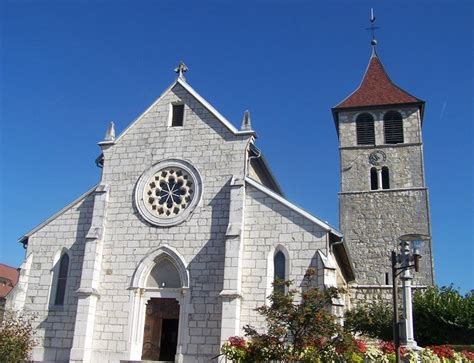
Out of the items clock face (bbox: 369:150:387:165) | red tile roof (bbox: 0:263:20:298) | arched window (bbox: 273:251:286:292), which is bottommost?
arched window (bbox: 273:251:286:292)

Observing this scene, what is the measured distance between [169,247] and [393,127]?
2198cm

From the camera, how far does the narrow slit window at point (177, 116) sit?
2184 centimetres

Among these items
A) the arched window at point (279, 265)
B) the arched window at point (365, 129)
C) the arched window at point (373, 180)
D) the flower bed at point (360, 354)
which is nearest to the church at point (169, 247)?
the arched window at point (279, 265)

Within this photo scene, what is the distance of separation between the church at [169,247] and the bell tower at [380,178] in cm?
882

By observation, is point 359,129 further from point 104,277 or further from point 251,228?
point 104,277

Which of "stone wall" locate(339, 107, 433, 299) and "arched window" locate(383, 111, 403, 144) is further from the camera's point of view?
"arched window" locate(383, 111, 403, 144)

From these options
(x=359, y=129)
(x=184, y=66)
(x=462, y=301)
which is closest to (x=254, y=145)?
(x=184, y=66)

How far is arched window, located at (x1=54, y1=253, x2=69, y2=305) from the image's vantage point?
66.5 ft

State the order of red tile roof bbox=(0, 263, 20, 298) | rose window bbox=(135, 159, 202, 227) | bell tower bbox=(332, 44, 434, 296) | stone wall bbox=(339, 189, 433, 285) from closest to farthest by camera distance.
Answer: rose window bbox=(135, 159, 202, 227) < stone wall bbox=(339, 189, 433, 285) < bell tower bbox=(332, 44, 434, 296) < red tile roof bbox=(0, 263, 20, 298)

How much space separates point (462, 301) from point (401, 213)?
865 centimetres

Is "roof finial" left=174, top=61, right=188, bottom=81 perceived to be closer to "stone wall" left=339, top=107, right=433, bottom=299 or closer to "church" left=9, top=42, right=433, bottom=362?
"church" left=9, top=42, right=433, bottom=362

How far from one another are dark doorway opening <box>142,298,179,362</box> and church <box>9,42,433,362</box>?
0.13 feet

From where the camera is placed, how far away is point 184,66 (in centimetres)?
2275

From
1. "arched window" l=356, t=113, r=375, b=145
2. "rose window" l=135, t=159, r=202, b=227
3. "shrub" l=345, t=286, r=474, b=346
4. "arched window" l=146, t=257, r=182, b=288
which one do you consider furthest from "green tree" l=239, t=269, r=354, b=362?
"arched window" l=356, t=113, r=375, b=145
